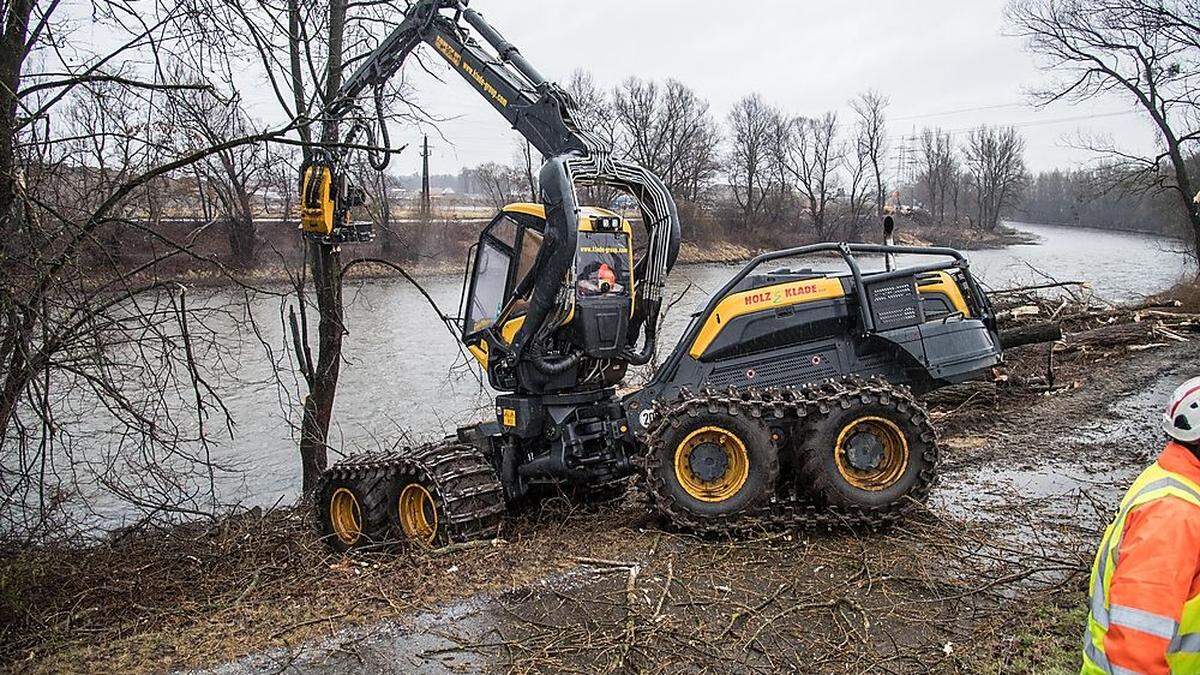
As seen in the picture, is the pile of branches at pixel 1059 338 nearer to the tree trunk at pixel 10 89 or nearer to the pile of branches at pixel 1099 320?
the pile of branches at pixel 1099 320

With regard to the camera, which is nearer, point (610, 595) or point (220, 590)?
point (610, 595)

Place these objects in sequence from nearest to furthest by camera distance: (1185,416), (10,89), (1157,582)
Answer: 1. (1157,582)
2. (1185,416)
3. (10,89)

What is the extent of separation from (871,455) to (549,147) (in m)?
3.45

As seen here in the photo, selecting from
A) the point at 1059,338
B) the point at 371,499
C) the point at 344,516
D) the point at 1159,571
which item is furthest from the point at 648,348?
the point at 1059,338

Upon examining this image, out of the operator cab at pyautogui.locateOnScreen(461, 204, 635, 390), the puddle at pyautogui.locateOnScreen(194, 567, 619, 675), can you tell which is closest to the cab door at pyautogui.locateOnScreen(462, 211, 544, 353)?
the operator cab at pyautogui.locateOnScreen(461, 204, 635, 390)

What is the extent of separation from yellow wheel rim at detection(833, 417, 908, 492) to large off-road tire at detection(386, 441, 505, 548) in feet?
8.09

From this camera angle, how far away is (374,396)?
15031 mm

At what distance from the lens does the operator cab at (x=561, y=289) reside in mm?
6406

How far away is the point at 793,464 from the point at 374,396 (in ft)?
34.1

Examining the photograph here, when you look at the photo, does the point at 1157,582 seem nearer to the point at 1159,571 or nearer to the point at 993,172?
the point at 1159,571

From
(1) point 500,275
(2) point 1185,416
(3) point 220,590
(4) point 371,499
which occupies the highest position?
(1) point 500,275

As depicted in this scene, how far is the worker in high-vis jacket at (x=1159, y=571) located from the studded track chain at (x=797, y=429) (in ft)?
10.6

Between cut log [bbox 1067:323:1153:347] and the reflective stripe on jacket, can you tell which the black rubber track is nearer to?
the reflective stripe on jacket

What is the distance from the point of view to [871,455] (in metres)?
5.93
